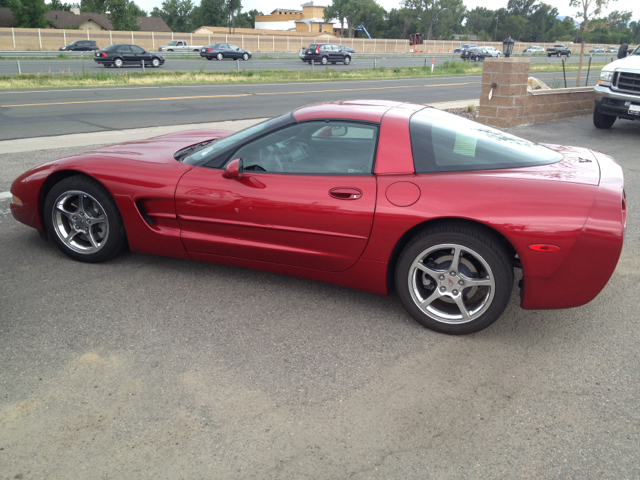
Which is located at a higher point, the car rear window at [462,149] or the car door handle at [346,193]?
the car rear window at [462,149]

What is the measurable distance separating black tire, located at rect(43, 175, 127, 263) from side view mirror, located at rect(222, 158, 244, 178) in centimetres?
106

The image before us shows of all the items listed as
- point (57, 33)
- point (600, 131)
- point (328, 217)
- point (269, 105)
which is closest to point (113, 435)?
point (328, 217)

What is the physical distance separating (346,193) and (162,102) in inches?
541

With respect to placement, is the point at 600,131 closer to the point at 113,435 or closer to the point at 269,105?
the point at 269,105

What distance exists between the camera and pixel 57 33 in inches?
2112

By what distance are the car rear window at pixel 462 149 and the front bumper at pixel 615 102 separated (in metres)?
8.33

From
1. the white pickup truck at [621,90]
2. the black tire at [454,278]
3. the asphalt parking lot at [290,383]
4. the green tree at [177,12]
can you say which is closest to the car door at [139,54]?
the white pickup truck at [621,90]

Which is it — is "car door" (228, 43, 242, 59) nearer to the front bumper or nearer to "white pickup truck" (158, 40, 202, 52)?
"white pickup truck" (158, 40, 202, 52)

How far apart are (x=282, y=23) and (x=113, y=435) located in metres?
130

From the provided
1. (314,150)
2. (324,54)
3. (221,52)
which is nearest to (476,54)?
(324,54)

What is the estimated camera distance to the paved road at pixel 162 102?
11875 mm

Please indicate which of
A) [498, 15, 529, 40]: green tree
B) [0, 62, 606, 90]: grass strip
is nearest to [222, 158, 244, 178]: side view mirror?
[0, 62, 606, 90]: grass strip

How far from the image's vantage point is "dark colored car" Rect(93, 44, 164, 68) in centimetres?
3084

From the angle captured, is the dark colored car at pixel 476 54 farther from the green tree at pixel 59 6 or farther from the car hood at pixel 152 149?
the green tree at pixel 59 6
